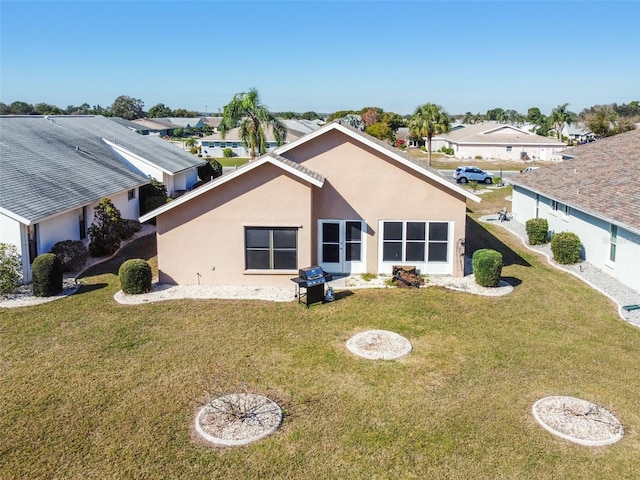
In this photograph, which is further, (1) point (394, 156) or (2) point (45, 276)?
(1) point (394, 156)

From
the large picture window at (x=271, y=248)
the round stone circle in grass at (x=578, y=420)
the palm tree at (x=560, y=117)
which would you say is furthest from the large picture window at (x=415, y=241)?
the palm tree at (x=560, y=117)

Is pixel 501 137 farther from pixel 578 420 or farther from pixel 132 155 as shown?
pixel 578 420

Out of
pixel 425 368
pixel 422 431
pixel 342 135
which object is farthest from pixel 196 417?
pixel 342 135

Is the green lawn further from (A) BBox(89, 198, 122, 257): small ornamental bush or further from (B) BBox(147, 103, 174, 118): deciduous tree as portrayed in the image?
(B) BBox(147, 103, 174, 118): deciduous tree

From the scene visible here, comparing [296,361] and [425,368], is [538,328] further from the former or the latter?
[296,361]

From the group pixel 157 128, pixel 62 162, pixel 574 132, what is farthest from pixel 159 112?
pixel 62 162

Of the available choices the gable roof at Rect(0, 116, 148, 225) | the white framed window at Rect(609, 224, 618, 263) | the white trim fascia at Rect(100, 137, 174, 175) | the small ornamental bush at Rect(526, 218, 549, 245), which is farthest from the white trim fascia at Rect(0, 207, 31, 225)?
the small ornamental bush at Rect(526, 218, 549, 245)
